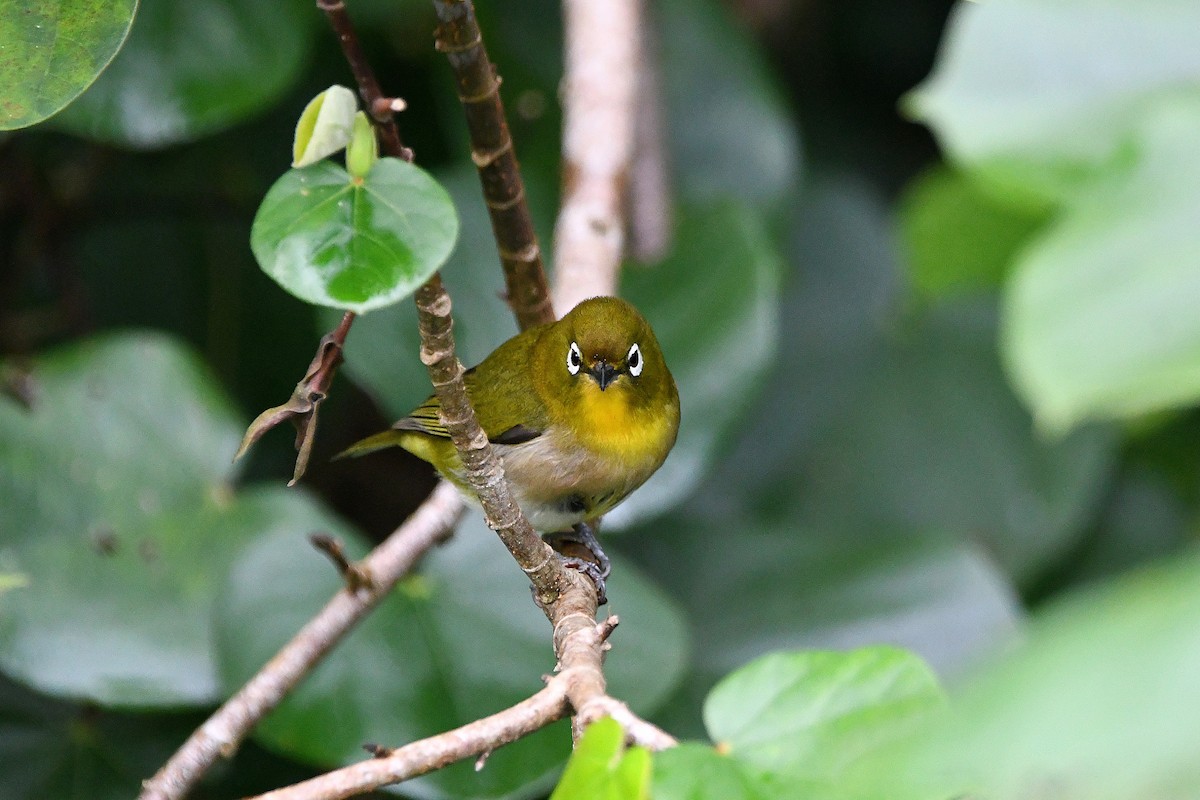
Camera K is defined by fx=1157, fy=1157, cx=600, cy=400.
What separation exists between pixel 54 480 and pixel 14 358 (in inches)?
20.9

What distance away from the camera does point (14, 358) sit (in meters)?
3.75

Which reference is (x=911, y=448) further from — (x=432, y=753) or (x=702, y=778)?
(x=702, y=778)

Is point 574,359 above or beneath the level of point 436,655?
above

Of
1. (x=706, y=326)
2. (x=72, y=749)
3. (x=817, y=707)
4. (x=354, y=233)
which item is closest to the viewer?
(x=817, y=707)

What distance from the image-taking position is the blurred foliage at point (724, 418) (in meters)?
0.75

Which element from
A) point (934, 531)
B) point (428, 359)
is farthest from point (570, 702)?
point (934, 531)

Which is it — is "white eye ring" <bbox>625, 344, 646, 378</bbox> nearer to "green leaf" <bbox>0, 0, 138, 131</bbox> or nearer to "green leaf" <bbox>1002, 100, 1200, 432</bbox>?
"green leaf" <bbox>0, 0, 138, 131</bbox>

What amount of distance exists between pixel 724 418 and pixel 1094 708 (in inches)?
125

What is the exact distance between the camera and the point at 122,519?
3.48 meters

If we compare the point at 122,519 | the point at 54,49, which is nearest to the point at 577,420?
the point at 122,519

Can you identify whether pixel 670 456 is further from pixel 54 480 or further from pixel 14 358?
pixel 14 358

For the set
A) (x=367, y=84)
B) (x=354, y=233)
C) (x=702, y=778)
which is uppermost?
(x=367, y=84)

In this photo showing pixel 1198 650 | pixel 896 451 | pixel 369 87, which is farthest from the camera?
pixel 896 451

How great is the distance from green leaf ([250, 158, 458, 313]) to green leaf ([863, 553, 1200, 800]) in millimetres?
970
